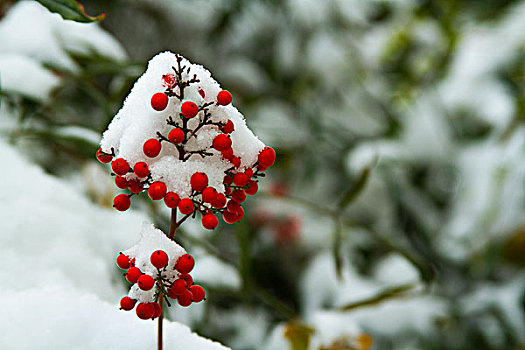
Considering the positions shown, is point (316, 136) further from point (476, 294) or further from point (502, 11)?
point (502, 11)

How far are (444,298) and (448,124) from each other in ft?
1.19

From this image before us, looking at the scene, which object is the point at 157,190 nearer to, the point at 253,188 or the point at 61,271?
the point at 253,188

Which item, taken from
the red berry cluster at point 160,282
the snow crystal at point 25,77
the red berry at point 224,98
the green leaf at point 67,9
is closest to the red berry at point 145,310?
the red berry cluster at point 160,282

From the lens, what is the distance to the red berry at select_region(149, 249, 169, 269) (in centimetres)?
24

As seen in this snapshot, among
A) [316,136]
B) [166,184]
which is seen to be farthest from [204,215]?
[316,136]

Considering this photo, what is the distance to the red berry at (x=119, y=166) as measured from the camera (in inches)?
9.9

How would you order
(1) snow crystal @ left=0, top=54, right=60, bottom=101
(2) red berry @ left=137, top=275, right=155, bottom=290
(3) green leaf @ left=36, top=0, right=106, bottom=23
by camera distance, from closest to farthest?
(2) red berry @ left=137, top=275, right=155, bottom=290 < (3) green leaf @ left=36, top=0, right=106, bottom=23 < (1) snow crystal @ left=0, top=54, right=60, bottom=101

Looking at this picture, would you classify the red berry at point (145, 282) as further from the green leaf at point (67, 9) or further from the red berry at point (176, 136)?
the green leaf at point (67, 9)

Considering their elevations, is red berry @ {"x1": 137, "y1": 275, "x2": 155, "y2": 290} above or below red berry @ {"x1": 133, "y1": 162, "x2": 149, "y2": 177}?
below

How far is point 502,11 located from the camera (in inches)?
46.5

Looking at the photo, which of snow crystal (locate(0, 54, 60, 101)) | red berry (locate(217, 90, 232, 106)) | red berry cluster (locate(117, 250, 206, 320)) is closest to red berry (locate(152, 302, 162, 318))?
red berry cluster (locate(117, 250, 206, 320))

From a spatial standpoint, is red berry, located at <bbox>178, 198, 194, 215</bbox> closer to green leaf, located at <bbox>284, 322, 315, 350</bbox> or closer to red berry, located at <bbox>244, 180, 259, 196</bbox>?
red berry, located at <bbox>244, 180, 259, 196</bbox>

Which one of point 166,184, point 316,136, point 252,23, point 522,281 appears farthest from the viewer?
point 252,23

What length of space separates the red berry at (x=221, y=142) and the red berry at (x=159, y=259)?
0.06m
